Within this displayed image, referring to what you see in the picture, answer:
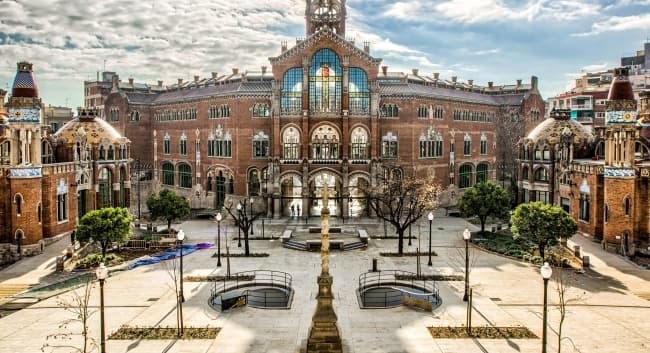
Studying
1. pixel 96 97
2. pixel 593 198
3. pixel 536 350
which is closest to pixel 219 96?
pixel 96 97

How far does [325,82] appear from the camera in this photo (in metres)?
59.3

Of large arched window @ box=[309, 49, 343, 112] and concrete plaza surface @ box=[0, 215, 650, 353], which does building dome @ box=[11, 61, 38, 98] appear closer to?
concrete plaza surface @ box=[0, 215, 650, 353]

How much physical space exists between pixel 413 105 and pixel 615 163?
87.7ft

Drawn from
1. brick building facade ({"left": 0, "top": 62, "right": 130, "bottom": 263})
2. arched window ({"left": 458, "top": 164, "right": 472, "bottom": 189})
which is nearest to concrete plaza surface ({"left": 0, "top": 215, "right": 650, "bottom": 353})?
brick building facade ({"left": 0, "top": 62, "right": 130, "bottom": 263})

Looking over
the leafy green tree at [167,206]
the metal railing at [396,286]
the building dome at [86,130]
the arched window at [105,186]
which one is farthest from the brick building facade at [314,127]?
the metal railing at [396,286]

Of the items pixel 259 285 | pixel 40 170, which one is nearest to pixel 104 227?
pixel 40 170

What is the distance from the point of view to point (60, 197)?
46875 mm

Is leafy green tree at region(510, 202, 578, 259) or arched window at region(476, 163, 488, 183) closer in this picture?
leafy green tree at region(510, 202, 578, 259)

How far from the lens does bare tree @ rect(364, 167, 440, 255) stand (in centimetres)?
4231

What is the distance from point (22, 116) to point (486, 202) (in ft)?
125

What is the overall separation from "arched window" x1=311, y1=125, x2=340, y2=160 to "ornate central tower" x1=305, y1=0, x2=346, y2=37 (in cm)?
1451

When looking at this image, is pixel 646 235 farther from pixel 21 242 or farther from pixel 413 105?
pixel 21 242

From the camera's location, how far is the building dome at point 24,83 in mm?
41438

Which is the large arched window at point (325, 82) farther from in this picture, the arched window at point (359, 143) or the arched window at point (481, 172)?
the arched window at point (481, 172)
